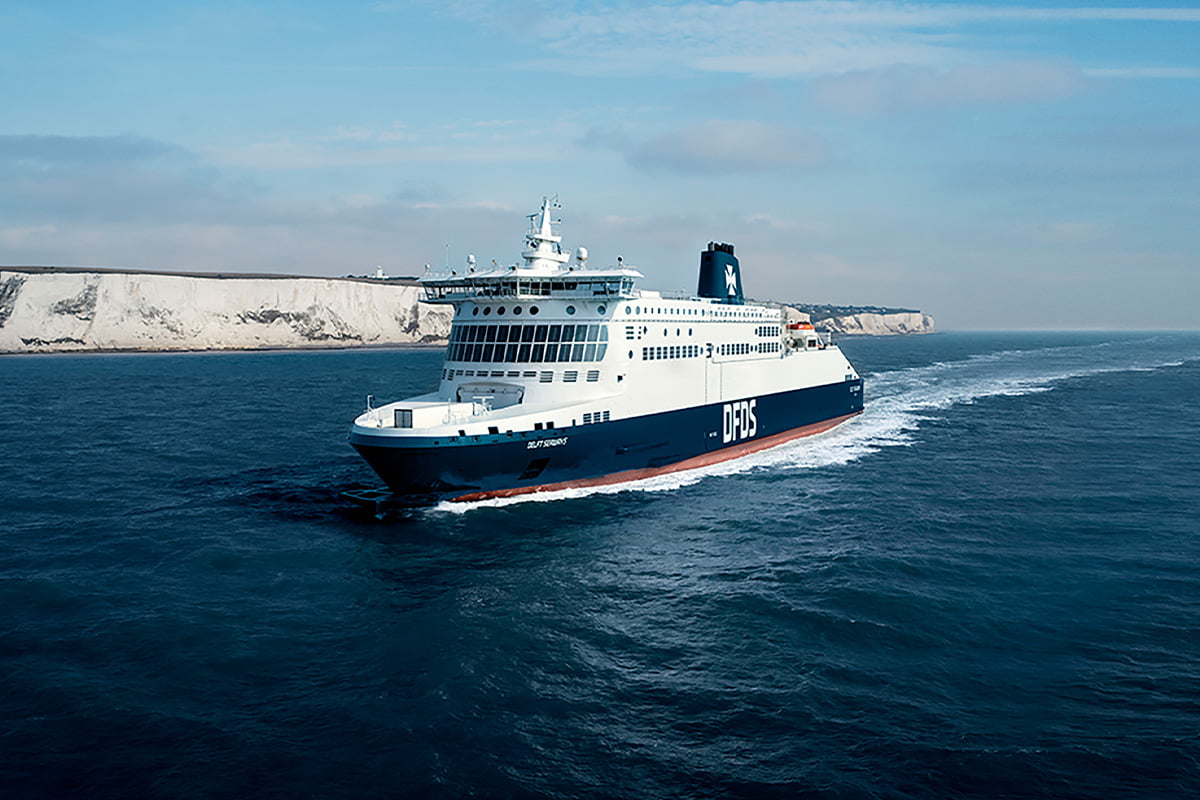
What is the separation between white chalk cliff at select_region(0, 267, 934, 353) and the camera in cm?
13225

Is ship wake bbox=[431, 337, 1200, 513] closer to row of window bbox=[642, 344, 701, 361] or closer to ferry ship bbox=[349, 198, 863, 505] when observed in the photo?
ferry ship bbox=[349, 198, 863, 505]

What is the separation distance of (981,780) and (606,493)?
68.3 feet

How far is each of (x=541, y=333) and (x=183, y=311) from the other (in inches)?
5266

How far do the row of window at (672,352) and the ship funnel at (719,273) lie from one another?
313 inches

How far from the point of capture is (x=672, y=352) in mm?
36594

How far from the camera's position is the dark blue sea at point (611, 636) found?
1334 centimetres

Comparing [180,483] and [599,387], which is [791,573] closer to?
[599,387]

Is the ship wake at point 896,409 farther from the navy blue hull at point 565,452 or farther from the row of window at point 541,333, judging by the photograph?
the row of window at point 541,333

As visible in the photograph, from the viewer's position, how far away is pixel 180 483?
110 ft

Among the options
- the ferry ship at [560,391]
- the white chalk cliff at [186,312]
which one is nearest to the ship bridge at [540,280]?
the ferry ship at [560,391]

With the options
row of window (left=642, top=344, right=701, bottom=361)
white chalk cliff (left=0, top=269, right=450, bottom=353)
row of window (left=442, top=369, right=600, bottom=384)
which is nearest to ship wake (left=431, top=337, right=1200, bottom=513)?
row of window (left=442, top=369, right=600, bottom=384)

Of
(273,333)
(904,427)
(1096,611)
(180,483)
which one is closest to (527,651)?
(1096,611)

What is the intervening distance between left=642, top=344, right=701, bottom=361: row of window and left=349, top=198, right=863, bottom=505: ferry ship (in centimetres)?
10

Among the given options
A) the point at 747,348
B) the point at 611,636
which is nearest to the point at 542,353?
the point at 747,348
